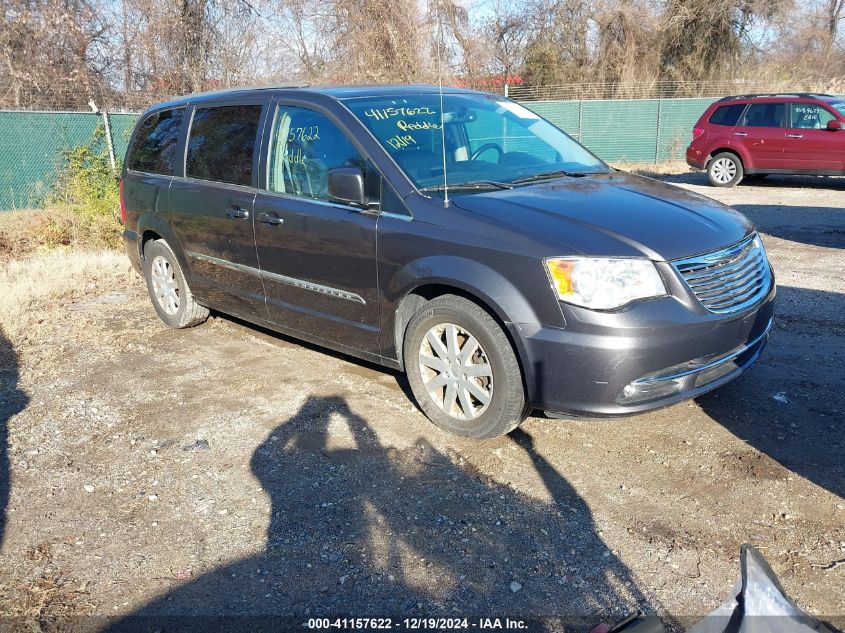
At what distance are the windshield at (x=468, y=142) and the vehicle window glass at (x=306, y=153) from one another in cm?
20

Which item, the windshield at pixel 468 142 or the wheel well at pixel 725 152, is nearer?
the windshield at pixel 468 142

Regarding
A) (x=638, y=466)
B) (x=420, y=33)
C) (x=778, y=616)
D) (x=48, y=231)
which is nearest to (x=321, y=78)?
(x=420, y=33)

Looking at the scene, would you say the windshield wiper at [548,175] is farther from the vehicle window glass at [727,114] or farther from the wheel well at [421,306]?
the vehicle window glass at [727,114]

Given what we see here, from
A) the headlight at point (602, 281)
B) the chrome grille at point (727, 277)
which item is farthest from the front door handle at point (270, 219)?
the chrome grille at point (727, 277)

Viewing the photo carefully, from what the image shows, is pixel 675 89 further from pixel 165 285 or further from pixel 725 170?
pixel 165 285

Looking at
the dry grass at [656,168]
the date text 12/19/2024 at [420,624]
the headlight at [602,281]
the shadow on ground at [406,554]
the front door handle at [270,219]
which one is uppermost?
the front door handle at [270,219]

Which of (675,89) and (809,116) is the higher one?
(675,89)

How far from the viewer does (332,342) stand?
14.9ft

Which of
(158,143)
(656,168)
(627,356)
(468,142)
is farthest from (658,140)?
(627,356)

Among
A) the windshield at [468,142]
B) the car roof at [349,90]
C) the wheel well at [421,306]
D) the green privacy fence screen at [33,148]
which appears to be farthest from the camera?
the green privacy fence screen at [33,148]

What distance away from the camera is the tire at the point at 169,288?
5.87m

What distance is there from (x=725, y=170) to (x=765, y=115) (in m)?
1.31

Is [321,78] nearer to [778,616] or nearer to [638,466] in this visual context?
[638,466]

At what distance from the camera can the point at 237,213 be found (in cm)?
486
